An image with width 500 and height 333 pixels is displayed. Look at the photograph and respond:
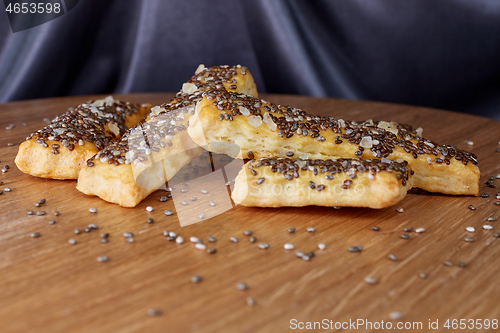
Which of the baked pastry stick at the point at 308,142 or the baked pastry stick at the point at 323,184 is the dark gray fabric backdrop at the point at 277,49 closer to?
the baked pastry stick at the point at 308,142

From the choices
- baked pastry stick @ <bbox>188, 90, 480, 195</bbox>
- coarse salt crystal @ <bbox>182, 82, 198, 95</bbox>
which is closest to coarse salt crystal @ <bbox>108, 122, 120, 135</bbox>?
coarse salt crystal @ <bbox>182, 82, 198, 95</bbox>

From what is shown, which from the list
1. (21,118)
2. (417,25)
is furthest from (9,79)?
(417,25)

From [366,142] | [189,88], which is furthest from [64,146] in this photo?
[366,142]

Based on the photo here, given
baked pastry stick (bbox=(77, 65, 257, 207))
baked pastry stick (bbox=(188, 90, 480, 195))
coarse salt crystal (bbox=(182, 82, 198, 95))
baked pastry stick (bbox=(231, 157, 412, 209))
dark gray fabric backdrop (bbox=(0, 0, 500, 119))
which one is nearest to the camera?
baked pastry stick (bbox=(231, 157, 412, 209))

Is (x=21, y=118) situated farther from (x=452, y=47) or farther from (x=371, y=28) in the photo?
(x=452, y=47)

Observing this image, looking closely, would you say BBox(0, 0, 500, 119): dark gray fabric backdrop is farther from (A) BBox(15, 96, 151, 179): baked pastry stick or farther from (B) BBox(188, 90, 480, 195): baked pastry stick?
(B) BBox(188, 90, 480, 195): baked pastry stick

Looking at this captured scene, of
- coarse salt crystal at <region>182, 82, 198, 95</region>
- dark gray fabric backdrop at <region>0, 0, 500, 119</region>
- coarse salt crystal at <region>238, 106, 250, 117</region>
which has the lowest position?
dark gray fabric backdrop at <region>0, 0, 500, 119</region>

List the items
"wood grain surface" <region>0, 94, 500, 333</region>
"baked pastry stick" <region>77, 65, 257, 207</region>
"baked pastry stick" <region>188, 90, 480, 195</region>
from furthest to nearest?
"baked pastry stick" <region>188, 90, 480, 195</region> → "baked pastry stick" <region>77, 65, 257, 207</region> → "wood grain surface" <region>0, 94, 500, 333</region>
